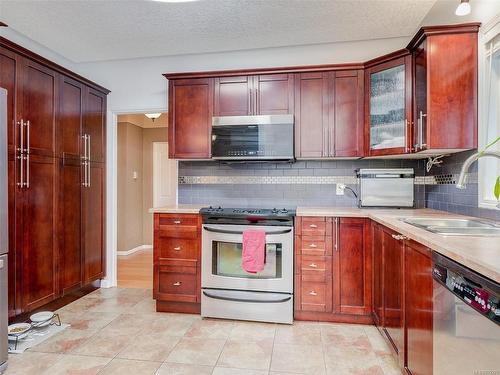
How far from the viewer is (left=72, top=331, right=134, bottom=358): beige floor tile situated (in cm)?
216

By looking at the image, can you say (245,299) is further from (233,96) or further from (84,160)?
(84,160)

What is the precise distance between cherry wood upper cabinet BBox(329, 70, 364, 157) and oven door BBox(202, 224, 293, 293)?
3.09 feet

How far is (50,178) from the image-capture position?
8.82ft

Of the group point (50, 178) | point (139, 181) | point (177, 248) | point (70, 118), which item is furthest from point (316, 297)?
point (139, 181)

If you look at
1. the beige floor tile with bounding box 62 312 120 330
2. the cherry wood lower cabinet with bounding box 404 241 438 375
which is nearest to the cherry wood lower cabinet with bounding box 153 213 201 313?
the beige floor tile with bounding box 62 312 120 330

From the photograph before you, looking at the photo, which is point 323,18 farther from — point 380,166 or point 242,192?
point 242,192

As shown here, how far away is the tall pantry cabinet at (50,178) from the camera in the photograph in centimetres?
236

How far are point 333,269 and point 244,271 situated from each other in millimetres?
762

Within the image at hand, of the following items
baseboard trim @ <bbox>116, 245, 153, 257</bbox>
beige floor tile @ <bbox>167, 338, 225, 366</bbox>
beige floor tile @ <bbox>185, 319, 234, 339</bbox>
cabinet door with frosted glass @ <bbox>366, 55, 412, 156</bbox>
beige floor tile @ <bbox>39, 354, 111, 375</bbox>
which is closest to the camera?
beige floor tile @ <bbox>39, 354, 111, 375</bbox>

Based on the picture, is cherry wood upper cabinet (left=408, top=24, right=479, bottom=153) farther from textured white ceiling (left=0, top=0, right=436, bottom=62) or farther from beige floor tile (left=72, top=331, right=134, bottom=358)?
beige floor tile (left=72, top=331, right=134, bottom=358)

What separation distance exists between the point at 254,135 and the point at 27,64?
194cm

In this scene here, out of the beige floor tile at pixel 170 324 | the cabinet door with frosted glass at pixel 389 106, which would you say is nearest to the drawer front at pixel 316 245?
the cabinet door with frosted glass at pixel 389 106

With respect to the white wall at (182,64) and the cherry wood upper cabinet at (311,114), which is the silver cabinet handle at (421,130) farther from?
the white wall at (182,64)

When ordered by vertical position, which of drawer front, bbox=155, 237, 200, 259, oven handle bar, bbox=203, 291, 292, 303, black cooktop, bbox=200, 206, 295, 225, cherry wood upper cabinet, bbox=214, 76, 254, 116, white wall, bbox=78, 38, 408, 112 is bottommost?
oven handle bar, bbox=203, 291, 292, 303
